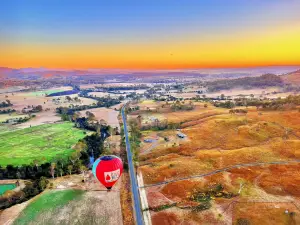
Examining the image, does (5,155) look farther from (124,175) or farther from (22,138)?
(124,175)

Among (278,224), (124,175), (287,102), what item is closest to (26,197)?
(124,175)

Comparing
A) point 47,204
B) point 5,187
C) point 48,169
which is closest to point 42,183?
point 47,204

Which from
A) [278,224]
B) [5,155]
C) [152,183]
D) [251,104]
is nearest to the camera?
[278,224]

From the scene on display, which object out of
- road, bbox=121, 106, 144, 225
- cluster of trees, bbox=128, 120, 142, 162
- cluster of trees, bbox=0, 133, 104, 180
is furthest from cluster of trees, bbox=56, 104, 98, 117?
road, bbox=121, 106, 144, 225

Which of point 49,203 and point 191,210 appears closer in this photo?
point 191,210

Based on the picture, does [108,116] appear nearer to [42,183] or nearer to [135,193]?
[42,183]

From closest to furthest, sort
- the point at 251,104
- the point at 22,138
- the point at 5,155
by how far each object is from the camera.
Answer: the point at 5,155 < the point at 22,138 < the point at 251,104
